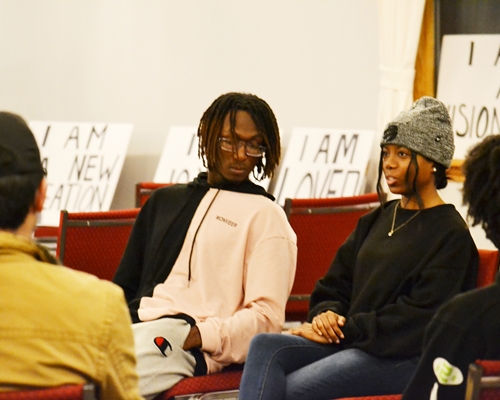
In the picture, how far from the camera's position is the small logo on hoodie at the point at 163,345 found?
2.33m

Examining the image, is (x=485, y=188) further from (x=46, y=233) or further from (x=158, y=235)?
(x=46, y=233)

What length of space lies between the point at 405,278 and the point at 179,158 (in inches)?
127

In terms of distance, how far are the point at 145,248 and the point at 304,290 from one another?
86 centimetres

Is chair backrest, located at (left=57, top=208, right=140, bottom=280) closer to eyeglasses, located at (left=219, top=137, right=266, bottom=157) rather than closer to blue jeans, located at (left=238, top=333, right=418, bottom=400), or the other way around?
eyeglasses, located at (left=219, top=137, right=266, bottom=157)

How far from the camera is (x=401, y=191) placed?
2436mm

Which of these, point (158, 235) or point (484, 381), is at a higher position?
point (484, 381)

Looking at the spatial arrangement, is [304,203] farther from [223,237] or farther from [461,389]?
[461,389]

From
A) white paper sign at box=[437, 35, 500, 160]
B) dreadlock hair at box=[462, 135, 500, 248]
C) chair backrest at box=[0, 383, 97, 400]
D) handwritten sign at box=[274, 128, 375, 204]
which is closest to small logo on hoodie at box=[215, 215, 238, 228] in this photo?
dreadlock hair at box=[462, 135, 500, 248]

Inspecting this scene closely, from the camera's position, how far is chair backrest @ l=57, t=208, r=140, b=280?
9.53 feet

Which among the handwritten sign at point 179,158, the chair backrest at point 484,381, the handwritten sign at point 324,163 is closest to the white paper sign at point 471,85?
the handwritten sign at point 324,163

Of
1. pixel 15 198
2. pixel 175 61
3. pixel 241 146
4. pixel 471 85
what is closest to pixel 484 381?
pixel 15 198

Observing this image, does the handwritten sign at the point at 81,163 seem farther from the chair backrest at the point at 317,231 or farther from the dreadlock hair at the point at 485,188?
the dreadlock hair at the point at 485,188

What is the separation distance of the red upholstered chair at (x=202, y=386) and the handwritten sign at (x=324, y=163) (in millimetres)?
2317

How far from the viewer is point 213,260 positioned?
254 centimetres
